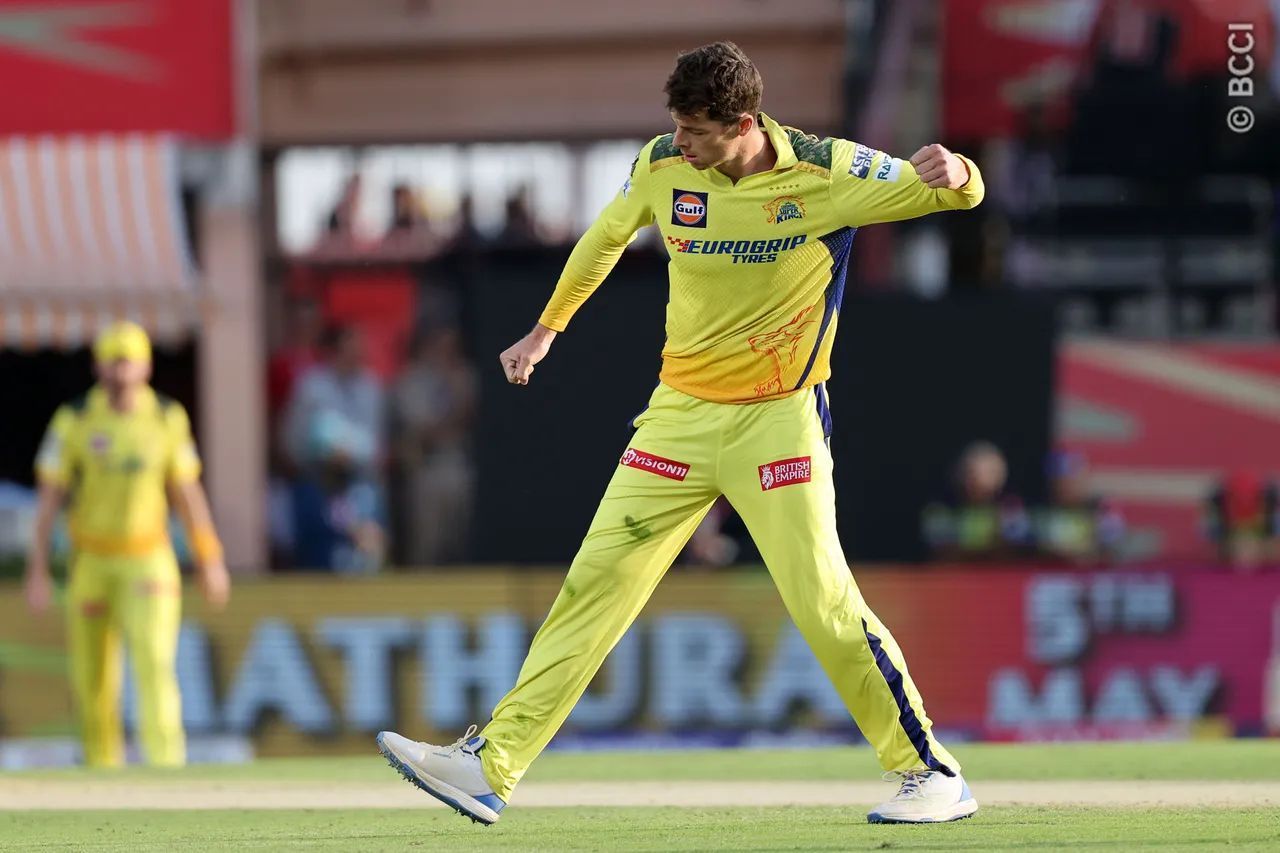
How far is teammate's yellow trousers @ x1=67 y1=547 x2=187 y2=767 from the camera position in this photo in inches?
457

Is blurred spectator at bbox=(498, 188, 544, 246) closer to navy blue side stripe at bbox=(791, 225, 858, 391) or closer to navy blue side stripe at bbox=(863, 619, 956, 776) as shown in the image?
navy blue side stripe at bbox=(791, 225, 858, 391)

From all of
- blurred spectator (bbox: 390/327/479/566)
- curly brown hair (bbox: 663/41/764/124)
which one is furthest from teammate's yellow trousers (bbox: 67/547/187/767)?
curly brown hair (bbox: 663/41/764/124)

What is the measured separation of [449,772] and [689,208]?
1.86 metres

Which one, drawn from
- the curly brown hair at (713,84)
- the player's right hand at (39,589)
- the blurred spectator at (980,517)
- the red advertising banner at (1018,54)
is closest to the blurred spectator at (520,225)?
the red advertising banner at (1018,54)

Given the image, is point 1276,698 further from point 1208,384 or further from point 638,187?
point 638,187

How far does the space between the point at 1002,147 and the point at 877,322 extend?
349cm

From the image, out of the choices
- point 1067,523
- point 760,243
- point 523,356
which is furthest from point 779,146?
point 1067,523

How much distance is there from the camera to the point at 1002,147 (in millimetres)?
16938

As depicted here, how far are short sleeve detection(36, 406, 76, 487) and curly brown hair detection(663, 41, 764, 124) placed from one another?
6669mm

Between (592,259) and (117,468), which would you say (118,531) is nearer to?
(117,468)

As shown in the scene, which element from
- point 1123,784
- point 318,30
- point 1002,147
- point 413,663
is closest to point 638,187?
point 1123,784

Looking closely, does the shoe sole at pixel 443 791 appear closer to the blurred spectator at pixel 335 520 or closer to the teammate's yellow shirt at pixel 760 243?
the teammate's yellow shirt at pixel 760 243

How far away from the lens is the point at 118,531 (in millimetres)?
11820

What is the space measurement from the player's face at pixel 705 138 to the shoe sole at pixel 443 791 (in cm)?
200
